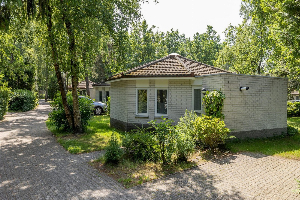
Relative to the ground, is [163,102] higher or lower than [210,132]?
higher

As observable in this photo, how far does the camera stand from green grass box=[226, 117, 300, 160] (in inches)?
295

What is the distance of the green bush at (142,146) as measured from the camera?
6.33 m

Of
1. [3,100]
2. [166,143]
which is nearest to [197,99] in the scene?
[166,143]

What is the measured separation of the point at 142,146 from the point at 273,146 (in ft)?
→ 18.5

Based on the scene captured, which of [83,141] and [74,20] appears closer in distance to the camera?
[74,20]

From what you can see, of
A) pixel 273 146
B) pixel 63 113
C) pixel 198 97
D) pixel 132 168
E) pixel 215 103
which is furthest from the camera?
pixel 63 113

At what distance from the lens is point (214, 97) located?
8570mm

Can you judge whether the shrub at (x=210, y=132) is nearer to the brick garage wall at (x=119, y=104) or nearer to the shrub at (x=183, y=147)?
the shrub at (x=183, y=147)

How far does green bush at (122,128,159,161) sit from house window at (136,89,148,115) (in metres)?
4.28

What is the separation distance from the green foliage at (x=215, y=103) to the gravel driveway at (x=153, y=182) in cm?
193

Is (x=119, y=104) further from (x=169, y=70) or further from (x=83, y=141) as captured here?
(x=169, y=70)

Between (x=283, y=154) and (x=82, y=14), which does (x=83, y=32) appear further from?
(x=283, y=154)

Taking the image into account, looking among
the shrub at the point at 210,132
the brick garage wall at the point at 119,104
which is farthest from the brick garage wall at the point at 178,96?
the shrub at the point at 210,132

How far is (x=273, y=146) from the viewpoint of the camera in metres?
8.36
